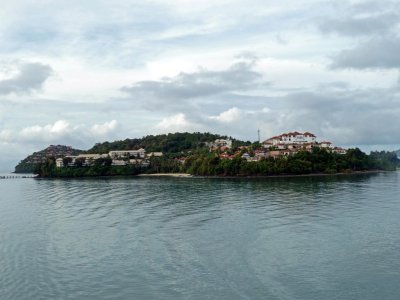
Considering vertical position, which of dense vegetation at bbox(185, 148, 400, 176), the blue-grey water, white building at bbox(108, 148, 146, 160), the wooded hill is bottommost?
the blue-grey water

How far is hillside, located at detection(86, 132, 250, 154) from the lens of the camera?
134250mm

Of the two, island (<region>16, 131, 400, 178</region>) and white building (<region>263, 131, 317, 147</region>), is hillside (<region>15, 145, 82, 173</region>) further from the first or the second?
white building (<region>263, 131, 317, 147</region>)

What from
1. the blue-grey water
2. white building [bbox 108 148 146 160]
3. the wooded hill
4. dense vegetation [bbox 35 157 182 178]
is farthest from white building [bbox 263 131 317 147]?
the blue-grey water

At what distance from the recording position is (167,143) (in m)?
136

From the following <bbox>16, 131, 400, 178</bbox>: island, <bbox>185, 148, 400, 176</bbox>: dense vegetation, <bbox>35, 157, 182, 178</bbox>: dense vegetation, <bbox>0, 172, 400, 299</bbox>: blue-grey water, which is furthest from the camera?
<bbox>35, 157, 182, 178</bbox>: dense vegetation

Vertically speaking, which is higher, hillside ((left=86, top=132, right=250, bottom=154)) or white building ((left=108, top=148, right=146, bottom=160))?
hillside ((left=86, top=132, right=250, bottom=154))

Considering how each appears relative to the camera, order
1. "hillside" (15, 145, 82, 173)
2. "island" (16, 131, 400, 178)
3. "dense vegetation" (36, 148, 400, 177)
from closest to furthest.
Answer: "dense vegetation" (36, 148, 400, 177), "island" (16, 131, 400, 178), "hillside" (15, 145, 82, 173)

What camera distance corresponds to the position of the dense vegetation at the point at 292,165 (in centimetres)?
7712

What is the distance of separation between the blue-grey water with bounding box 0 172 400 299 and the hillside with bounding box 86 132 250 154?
97633 mm

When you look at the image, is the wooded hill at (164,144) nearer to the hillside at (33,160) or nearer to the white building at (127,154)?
the hillside at (33,160)

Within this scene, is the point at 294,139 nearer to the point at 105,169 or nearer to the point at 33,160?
the point at 105,169

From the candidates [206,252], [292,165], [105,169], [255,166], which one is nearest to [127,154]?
[105,169]

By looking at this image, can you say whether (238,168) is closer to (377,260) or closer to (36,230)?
(36,230)

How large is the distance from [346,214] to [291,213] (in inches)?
145
